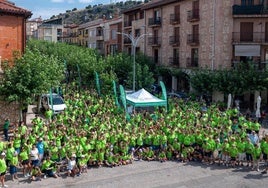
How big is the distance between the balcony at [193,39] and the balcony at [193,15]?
5.10 ft

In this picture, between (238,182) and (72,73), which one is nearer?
(238,182)

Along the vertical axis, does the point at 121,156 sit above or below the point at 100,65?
below

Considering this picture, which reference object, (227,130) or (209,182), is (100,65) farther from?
(209,182)

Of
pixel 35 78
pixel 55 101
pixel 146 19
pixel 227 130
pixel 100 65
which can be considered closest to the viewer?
pixel 227 130

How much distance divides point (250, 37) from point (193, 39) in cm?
616

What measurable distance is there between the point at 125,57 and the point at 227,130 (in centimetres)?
2281

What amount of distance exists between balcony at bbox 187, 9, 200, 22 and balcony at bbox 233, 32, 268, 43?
191 inches

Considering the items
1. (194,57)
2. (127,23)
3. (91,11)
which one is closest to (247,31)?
(194,57)

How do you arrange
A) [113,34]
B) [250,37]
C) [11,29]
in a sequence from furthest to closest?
[113,34]
[250,37]
[11,29]

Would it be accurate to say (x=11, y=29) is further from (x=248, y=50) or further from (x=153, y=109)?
(x=248, y=50)

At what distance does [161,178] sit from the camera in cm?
1510

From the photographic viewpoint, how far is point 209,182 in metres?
14.7

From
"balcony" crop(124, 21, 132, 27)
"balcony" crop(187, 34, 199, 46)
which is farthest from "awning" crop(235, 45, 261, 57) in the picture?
"balcony" crop(124, 21, 132, 27)

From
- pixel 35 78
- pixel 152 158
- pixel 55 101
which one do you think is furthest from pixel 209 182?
pixel 55 101
